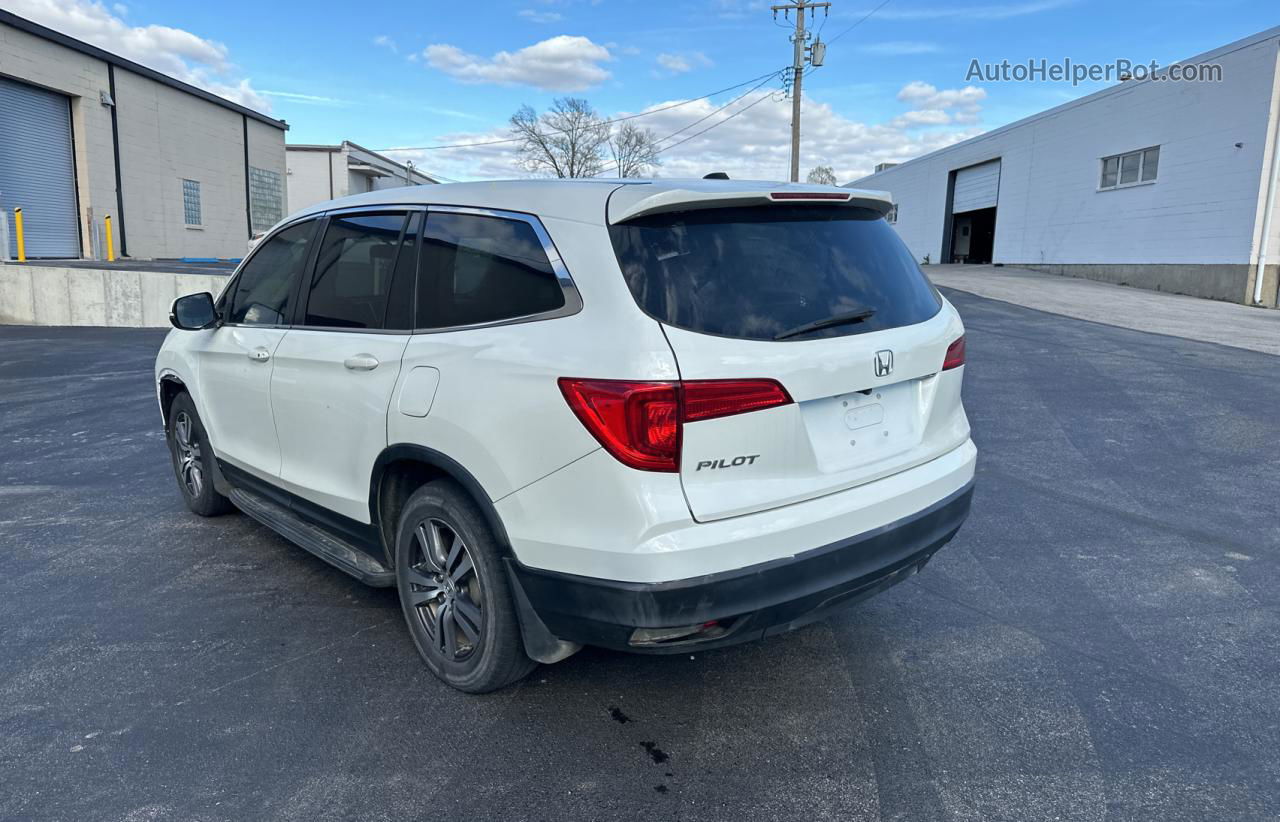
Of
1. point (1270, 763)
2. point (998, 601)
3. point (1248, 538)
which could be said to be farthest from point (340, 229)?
point (1248, 538)

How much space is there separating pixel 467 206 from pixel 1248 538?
15.1 feet

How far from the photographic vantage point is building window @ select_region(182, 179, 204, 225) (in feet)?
93.2

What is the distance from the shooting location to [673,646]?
258 centimetres

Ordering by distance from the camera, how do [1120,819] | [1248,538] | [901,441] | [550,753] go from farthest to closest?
[1248,538]
[901,441]
[550,753]
[1120,819]

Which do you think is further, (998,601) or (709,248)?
(998,601)

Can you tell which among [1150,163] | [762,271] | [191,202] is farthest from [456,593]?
[191,202]

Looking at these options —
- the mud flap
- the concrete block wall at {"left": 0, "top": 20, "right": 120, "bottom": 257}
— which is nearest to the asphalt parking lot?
the mud flap

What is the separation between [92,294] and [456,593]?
58.1 feet

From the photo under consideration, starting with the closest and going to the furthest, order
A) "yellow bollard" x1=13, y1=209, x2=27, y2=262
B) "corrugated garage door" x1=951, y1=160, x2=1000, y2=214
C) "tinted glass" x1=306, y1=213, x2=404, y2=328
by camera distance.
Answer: "tinted glass" x1=306, y1=213, x2=404, y2=328 → "yellow bollard" x1=13, y1=209, x2=27, y2=262 → "corrugated garage door" x1=951, y1=160, x2=1000, y2=214

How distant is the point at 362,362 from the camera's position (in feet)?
10.8

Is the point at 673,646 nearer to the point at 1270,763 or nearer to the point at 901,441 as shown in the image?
the point at 901,441

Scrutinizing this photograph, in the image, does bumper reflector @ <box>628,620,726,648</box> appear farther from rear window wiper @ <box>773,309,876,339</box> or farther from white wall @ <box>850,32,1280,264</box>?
white wall @ <box>850,32,1280,264</box>

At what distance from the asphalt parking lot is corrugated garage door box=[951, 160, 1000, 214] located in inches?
1197

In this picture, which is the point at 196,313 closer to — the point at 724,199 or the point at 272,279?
the point at 272,279
